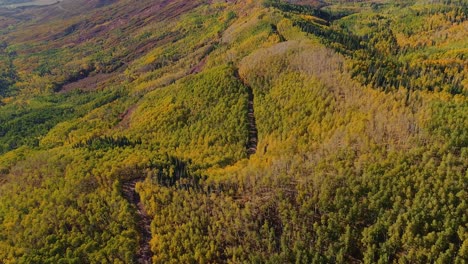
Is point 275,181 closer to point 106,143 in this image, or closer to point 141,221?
point 141,221

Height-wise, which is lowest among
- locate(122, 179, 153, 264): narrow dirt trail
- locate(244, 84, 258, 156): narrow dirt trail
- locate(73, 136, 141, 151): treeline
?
locate(122, 179, 153, 264): narrow dirt trail

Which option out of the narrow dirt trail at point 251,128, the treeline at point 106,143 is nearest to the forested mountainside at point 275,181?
the narrow dirt trail at point 251,128

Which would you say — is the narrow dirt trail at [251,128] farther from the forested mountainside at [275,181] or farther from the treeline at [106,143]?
the treeline at [106,143]

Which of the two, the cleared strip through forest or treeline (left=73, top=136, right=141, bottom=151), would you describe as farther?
treeline (left=73, top=136, right=141, bottom=151)

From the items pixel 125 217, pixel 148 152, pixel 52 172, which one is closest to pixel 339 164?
pixel 125 217

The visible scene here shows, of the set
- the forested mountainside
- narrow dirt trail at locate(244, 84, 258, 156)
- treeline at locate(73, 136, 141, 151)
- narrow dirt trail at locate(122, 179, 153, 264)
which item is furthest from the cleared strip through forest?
treeline at locate(73, 136, 141, 151)

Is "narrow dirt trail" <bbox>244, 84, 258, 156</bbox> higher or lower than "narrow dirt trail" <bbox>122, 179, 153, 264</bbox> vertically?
higher

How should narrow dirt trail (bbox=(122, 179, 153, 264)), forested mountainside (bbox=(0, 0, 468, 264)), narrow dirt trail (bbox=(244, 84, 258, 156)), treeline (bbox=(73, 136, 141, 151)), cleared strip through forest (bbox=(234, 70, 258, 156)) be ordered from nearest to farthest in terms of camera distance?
forested mountainside (bbox=(0, 0, 468, 264))
narrow dirt trail (bbox=(122, 179, 153, 264))
narrow dirt trail (bbox=(244, 84, 258, 156))
cleared strip through forest (bbox=(234, 70, 258, 156))
treeline (bbox=(73, 136, 141, 151))

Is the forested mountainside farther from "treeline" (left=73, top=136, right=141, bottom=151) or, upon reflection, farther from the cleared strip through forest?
"treeline" (left=73, top=136, right=141, bottom=151)
